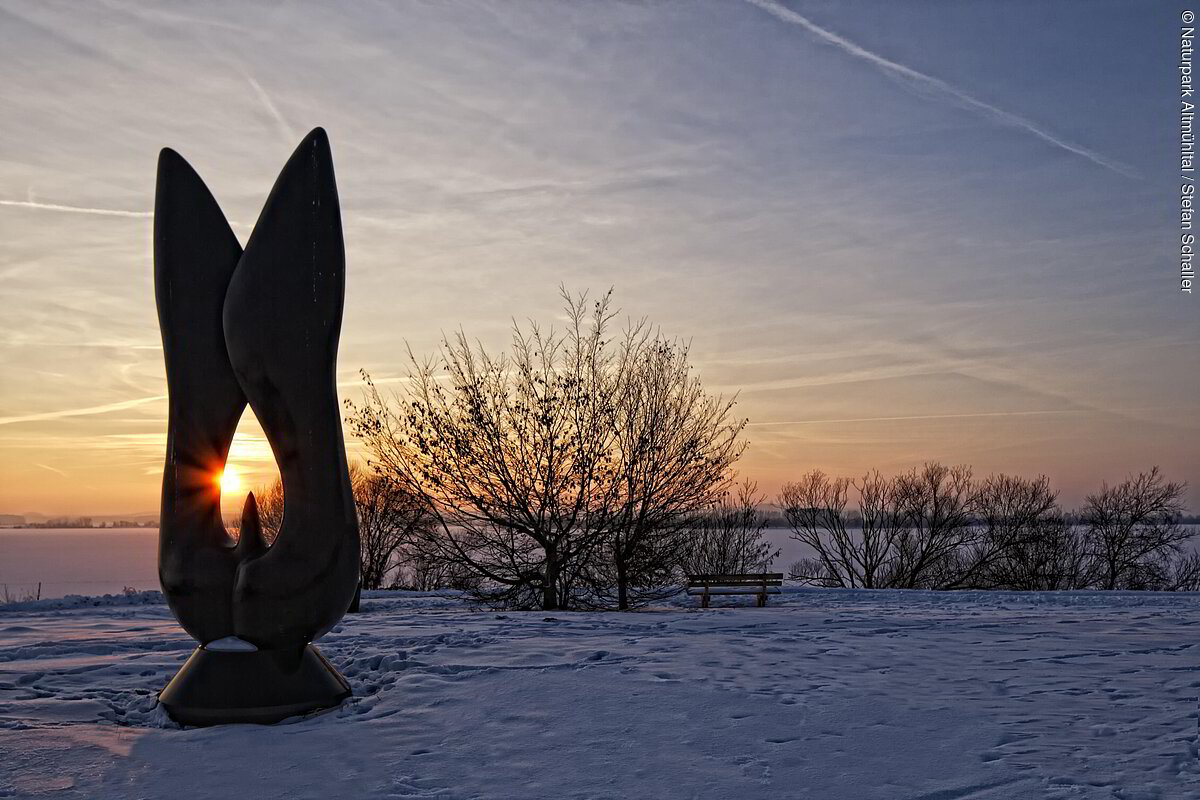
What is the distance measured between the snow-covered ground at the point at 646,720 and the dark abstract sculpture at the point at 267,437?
444mm

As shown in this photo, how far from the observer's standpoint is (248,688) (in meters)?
6.32

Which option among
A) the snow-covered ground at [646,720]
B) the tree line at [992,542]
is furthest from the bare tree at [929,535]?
the snow-covered ground at [646,720]

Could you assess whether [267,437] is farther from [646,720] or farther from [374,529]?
[374,529]

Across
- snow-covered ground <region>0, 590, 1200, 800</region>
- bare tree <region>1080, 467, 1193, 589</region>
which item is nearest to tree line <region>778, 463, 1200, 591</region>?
bare tree <region>1080, 467, 1193, 589</region>

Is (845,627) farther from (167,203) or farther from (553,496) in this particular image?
(167,203)

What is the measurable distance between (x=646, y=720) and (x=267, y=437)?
11.2 ft

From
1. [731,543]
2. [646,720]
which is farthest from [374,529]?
[646,720]

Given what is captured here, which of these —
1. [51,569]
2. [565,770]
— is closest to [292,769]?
[565,770]

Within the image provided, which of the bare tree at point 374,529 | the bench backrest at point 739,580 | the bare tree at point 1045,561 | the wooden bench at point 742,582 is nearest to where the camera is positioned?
the wooden bench at point 742,582

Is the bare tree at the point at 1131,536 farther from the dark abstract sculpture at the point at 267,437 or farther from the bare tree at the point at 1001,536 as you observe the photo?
the dark abstract sculpture at the point at 267,437

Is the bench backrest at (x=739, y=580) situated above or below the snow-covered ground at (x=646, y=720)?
above

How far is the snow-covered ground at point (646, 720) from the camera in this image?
480cm

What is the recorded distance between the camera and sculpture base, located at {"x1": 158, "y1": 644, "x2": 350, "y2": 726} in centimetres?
621

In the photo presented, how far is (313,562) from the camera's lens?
648cm
